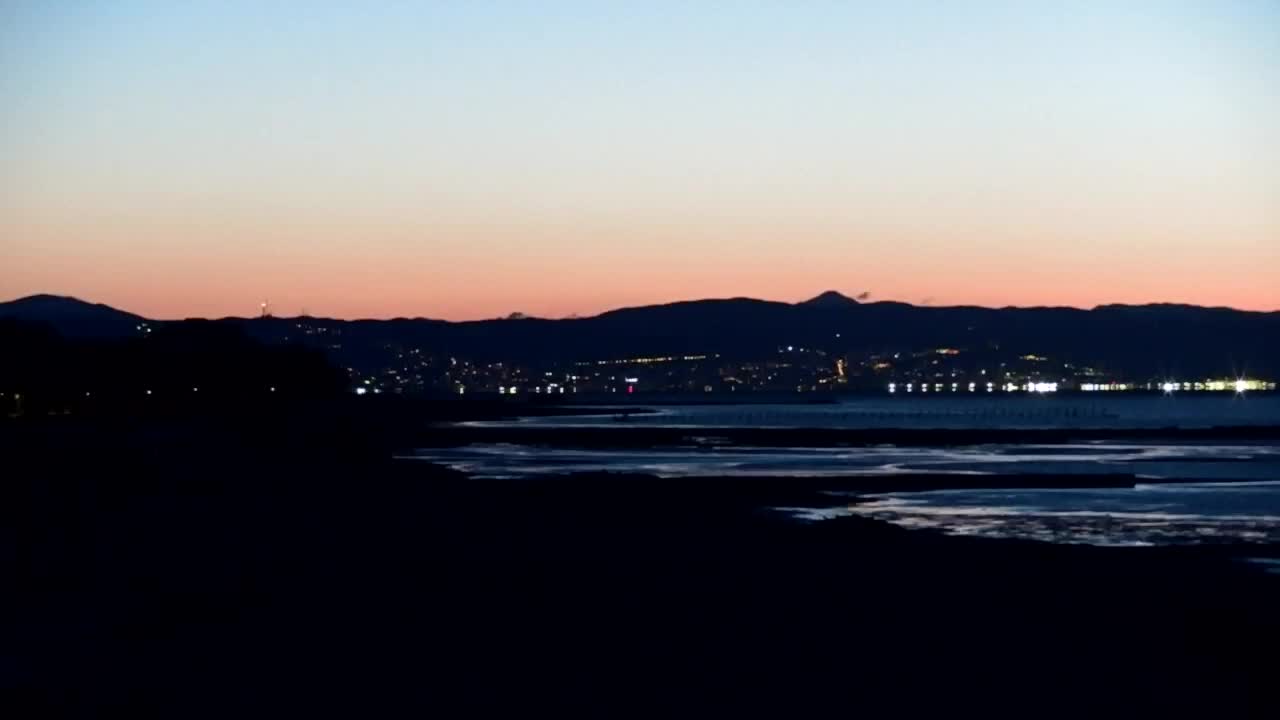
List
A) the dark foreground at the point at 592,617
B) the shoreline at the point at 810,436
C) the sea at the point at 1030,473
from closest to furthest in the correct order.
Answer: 1. the dark foreground at the point at 592,617
2. the sea at the point at 1030,473
3. the shoreline at the point at 810,436

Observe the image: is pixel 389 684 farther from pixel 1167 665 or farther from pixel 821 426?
pixel 821 426

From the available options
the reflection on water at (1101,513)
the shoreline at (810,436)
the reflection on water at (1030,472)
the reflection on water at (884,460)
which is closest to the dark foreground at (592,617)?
the reflection on water at (1101,513)

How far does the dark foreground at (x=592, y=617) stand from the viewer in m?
16.8

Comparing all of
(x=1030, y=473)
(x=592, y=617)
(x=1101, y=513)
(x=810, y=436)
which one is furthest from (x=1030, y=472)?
(x=592, y=617)

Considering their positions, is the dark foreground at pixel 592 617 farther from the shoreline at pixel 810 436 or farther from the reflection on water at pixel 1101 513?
the shoreline at pixel 810 436

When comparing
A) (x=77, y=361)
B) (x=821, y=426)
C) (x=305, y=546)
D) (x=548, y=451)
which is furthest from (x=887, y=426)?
(x=305, y=546)

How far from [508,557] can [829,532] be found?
8.66 meters

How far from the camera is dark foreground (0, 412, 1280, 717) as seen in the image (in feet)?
55.0

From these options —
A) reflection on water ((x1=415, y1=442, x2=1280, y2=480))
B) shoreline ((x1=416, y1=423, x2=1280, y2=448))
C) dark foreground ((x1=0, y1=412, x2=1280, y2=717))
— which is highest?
dark foreground ((x1=0, y1=412, x2=1280, y2=717))

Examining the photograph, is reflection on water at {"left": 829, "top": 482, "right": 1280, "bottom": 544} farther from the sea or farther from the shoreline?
the shoreline

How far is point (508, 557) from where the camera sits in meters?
28.8

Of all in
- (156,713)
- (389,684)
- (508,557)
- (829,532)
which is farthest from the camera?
(829,532)

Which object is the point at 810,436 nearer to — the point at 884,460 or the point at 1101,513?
the point at 884,460

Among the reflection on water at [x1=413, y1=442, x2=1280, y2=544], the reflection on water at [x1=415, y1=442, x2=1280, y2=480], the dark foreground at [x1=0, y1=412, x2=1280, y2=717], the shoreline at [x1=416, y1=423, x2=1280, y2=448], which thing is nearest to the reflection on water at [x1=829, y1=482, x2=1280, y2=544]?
the reflection on water at [x1=413, y1=442, x2=1280, y2=544]
